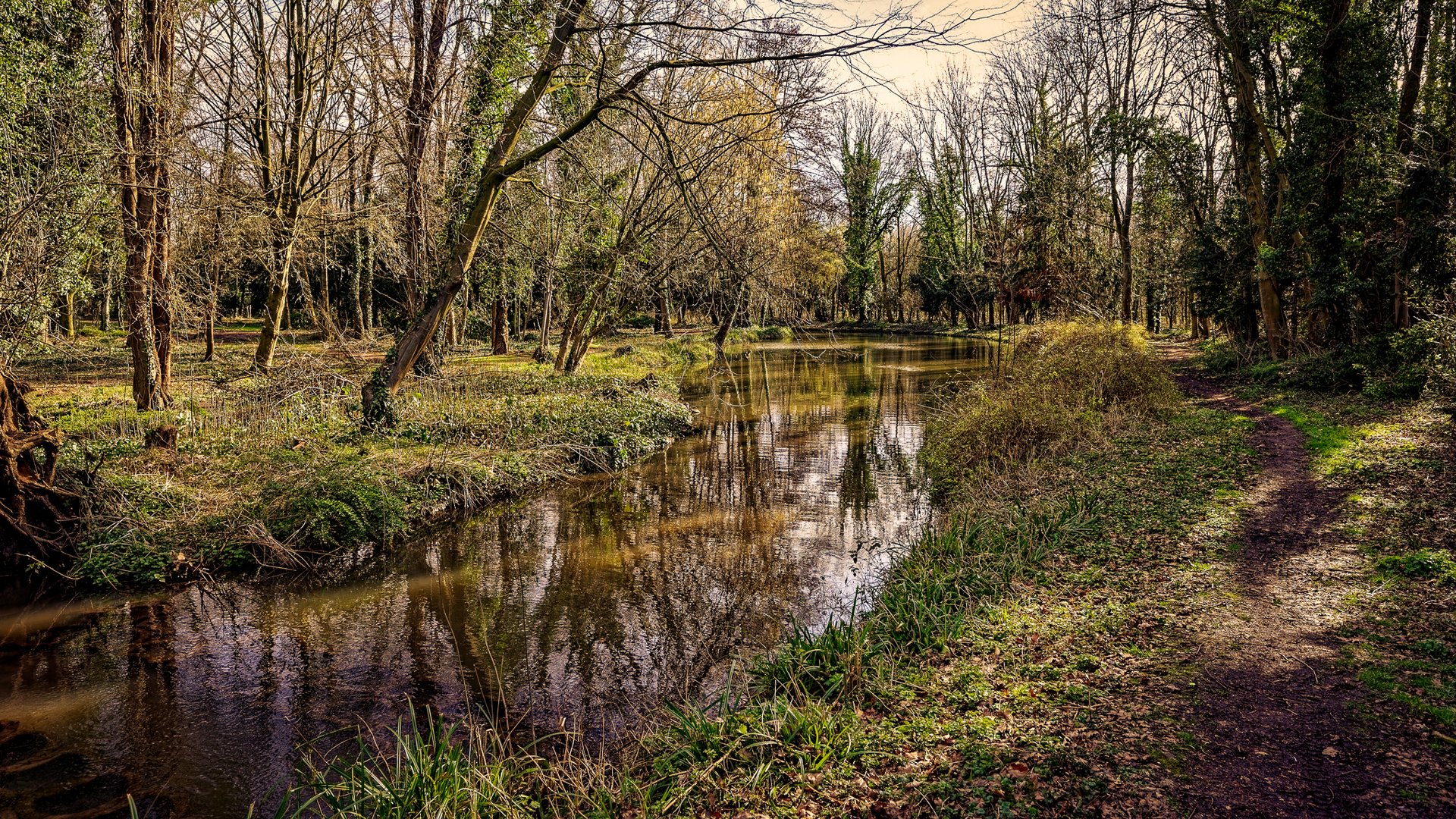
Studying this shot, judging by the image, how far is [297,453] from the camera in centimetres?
985

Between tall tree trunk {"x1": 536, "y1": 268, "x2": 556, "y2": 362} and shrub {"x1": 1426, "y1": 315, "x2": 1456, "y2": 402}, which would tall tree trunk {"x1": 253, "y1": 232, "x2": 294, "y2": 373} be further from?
shrub {"x1": 1426, "y1": 315, "x2": 1456, "y2": 402}

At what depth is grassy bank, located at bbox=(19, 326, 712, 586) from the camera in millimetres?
8117

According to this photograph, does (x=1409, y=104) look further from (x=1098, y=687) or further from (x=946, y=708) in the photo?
(x=946, y=708)

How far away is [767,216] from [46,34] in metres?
15.7

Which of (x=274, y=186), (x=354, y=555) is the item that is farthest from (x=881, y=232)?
(x=354, y=555)

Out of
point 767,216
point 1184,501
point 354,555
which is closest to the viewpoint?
point 1184,501

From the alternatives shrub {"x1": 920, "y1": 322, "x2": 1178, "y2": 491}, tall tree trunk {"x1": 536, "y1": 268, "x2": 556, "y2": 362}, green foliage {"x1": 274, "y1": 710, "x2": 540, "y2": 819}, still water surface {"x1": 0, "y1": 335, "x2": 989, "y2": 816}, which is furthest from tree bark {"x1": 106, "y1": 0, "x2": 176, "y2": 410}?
shrub {"x1": 920, "y1": 322, "x2": 1178, "y2": 491}

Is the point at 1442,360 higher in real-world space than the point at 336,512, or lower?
higher

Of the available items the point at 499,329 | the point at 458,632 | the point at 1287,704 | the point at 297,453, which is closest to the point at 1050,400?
the point at 1287,704

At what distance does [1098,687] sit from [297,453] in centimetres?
989

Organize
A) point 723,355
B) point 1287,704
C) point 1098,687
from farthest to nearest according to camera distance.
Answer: point 723,355 → point 1098,687 → point 1287,704

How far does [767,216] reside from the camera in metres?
21.5

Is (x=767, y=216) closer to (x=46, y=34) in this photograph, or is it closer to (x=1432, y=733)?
(x=46, y=34)

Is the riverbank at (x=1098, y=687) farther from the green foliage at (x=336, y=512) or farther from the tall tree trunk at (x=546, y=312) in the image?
the tall tree trunk at (x=546, y=312)
